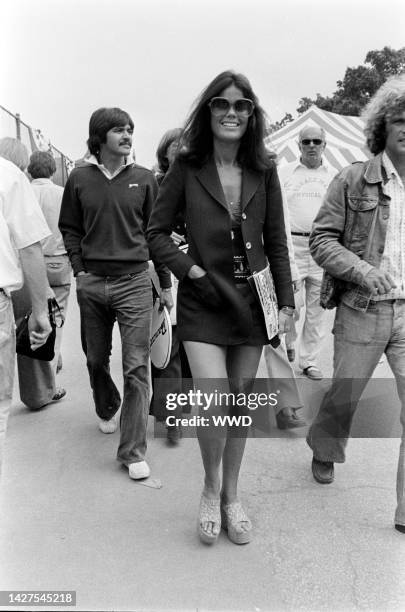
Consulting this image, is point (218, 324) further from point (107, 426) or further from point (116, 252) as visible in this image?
point (107, 426)

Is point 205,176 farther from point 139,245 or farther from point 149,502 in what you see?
point 149,502

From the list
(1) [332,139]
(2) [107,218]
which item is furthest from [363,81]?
(2) [107,218]

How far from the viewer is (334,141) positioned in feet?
39.9

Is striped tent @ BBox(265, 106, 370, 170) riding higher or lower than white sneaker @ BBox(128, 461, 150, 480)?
higher

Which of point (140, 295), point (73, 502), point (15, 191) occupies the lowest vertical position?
point (73, 502)

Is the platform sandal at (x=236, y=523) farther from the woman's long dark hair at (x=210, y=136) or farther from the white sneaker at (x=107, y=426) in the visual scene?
the woman's long dark hair at (x=210, y=136)

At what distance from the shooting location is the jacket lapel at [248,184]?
8.93 ft

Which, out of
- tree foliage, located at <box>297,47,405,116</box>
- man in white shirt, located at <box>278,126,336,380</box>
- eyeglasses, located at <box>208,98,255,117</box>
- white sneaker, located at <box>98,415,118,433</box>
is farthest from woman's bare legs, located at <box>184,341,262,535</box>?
tree foliage, located at <box>297,47,405,116</box>

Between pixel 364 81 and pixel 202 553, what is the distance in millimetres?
38106

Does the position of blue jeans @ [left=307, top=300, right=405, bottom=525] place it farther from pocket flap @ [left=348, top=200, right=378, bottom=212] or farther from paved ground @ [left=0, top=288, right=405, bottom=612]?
pocket flap @ [left=348, top=200, right=378, bottom=212]

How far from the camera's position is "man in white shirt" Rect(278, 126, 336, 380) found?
18.0 feet

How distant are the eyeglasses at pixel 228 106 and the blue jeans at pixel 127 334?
1.33 metres

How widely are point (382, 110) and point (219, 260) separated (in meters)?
1.16

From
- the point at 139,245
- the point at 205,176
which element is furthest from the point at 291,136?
the point at 205,176
